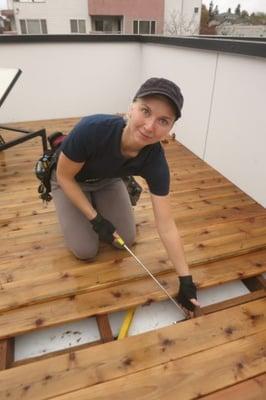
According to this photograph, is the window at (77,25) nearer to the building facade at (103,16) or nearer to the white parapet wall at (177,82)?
the building facade at (103,16)

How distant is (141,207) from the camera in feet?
6.57

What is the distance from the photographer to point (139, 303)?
130 centimetres

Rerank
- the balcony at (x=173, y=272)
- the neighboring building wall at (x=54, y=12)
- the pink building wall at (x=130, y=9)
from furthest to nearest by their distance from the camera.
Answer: the pink building wall at (x=130, y=9) → the neighboring building wall at (x=54, y=12) → the balcony at (x=173, y=272)

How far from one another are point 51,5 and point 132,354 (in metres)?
14.2

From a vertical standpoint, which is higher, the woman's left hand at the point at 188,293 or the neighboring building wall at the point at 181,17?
the neighboring building wall at the point at 181,17

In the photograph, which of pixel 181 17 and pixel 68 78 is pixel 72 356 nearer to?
pixel 68 78

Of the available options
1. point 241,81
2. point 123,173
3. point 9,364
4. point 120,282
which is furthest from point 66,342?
point 241,81

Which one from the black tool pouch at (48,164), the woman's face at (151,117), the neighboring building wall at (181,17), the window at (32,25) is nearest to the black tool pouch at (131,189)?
the black tool pouch at (48,164)

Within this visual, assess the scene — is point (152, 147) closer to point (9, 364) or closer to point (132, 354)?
point (132, 354)

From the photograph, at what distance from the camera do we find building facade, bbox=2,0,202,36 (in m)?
12.2

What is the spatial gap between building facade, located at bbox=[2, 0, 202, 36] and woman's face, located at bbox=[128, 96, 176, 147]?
1335 centimetres

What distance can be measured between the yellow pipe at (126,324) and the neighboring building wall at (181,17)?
14.2 metres

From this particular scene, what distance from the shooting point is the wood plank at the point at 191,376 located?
A: 1.00m

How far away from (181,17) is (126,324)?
15.0 metres
